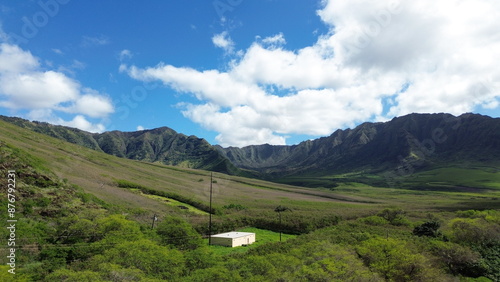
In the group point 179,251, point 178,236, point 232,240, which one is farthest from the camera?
point 232,240

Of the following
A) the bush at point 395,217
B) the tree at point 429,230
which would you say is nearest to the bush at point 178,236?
the tree at point 429,230

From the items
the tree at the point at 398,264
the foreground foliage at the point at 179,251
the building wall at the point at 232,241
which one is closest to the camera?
the foreground foliage at the point at 179,251

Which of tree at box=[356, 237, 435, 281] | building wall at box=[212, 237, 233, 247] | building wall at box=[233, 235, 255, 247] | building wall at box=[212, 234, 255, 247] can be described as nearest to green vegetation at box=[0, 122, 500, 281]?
tree at box=[356, 237, 435, 281]

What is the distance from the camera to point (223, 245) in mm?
72562

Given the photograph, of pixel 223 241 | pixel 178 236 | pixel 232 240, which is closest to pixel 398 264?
pixel 232 240

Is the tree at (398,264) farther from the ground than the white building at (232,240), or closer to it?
farther from the ground

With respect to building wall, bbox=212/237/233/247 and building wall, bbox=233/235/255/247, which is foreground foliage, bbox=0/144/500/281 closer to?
building wall, bbox=212/237/233/247

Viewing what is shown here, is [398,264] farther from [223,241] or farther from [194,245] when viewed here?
[223,241]

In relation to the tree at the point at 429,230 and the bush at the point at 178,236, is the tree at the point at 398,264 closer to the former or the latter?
the tree at the point at 429,230

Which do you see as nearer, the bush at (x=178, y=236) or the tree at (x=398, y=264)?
the tree at (x=398, y=264)

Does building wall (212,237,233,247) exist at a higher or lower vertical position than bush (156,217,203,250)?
lower

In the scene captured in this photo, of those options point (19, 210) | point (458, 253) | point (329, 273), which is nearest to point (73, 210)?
point (19, 210)

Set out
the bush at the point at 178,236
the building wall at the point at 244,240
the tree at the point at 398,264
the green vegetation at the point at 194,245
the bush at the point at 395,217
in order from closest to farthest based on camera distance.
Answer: the green vegetation at the point at 194,245
the tree at the point at 398,264
the bush at the point at 178,236
the building wall at the point at 244,240
the bush at the point at 395,217

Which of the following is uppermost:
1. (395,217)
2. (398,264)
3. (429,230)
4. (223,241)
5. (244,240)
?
(398,264)
